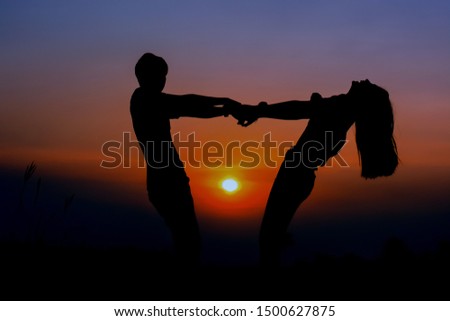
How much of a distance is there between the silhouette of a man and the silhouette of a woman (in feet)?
3.38

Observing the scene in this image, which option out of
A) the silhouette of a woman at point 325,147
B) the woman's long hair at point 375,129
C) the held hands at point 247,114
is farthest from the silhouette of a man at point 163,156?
the woman's long hair at point 375,129

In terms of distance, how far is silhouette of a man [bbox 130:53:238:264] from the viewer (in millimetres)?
7770

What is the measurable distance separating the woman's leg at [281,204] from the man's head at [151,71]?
1.79 metres

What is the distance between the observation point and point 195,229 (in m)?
7.84

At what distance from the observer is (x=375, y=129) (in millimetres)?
8500

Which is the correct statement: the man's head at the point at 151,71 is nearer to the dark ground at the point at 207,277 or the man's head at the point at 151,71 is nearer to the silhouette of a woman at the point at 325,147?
the silhouette of a woman at the point at 325,147

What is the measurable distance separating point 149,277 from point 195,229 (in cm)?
83

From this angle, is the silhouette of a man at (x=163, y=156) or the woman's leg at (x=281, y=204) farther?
the woman's leg at (x=281, y=204)

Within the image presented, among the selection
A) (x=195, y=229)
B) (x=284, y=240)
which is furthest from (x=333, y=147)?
(x=195, y=229)

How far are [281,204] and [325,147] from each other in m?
0.86

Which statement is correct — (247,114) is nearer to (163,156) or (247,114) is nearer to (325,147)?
(325,147)

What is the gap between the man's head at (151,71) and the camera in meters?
7.81

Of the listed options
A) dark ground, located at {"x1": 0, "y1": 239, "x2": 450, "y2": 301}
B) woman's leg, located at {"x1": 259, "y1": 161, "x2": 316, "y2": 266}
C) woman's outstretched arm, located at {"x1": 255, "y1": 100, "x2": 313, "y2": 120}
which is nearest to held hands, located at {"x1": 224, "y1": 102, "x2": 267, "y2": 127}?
woman's outstretched arm, located at {"x1": 255, "y1": 100, "x2": 313, "y2": 120}
